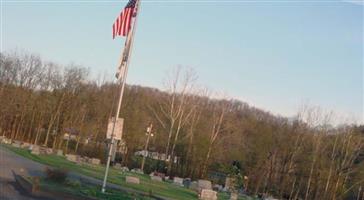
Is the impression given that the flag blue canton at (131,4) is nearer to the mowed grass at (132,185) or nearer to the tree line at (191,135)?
the mowed grass at (132,185)

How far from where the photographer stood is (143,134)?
71.9m

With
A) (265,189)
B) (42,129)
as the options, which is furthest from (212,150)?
(42,129)

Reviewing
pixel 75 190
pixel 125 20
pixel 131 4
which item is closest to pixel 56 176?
pixel 75 190

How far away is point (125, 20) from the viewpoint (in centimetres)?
2361

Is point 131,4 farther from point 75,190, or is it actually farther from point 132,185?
point 132,185

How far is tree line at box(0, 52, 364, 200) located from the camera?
66.5 m

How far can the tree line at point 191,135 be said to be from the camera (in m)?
66.5

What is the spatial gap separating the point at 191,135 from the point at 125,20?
48.7 metres

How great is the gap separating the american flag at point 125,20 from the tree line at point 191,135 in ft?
140

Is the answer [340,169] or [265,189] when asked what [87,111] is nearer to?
[265,189]

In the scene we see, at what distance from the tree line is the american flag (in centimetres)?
4261

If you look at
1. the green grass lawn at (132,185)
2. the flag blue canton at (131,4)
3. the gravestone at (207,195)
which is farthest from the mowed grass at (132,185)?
the flag blue canton at (131,4)

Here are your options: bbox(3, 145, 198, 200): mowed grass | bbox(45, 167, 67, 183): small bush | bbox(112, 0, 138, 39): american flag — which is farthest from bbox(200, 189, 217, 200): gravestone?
bbox(112, 0, 138, 39): american flag

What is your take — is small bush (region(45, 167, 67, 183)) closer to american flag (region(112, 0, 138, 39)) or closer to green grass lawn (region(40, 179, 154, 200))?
green grass lawn (region(40, 179, 154, 200))
